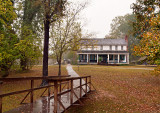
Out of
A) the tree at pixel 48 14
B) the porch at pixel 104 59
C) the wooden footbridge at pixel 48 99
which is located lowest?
the wooden footbridge at pixel 48 99

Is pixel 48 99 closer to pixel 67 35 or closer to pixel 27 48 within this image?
pixel 27 48

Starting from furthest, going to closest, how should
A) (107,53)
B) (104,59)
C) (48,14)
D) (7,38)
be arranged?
(104,59) → (107,53) → (7,38) → (48,14)

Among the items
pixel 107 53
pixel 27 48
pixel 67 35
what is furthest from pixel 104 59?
pixel 27 48

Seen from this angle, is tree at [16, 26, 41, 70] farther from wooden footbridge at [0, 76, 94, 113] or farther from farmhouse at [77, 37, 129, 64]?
farmhouse at [77, 37, 129, 64]

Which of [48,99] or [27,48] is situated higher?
[27,48]

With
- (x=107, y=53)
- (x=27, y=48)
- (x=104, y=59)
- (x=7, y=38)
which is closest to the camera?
(x=7, y=38)

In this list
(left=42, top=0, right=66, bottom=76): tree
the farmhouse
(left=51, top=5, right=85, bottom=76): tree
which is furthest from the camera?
the farmhouse

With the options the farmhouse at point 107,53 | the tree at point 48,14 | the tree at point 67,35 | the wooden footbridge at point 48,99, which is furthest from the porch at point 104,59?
the wooden footbridge at point 48,99

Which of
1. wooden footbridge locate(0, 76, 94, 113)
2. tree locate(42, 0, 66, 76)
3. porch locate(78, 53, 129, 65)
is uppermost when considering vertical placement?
tree locate(42, 0, 66, 76)

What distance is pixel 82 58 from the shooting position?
50.3 meters

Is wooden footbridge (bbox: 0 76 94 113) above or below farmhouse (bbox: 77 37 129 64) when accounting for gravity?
below

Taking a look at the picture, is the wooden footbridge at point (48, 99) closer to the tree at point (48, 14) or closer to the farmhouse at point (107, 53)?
the tree at point (48, 14)

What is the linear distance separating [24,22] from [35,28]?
1.71 metres

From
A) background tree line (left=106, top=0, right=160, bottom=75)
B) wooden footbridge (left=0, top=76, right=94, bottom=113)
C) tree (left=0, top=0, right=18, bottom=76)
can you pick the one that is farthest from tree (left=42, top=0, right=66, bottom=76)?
background tree line (left=106, top=0, right=160, bottom=75)
